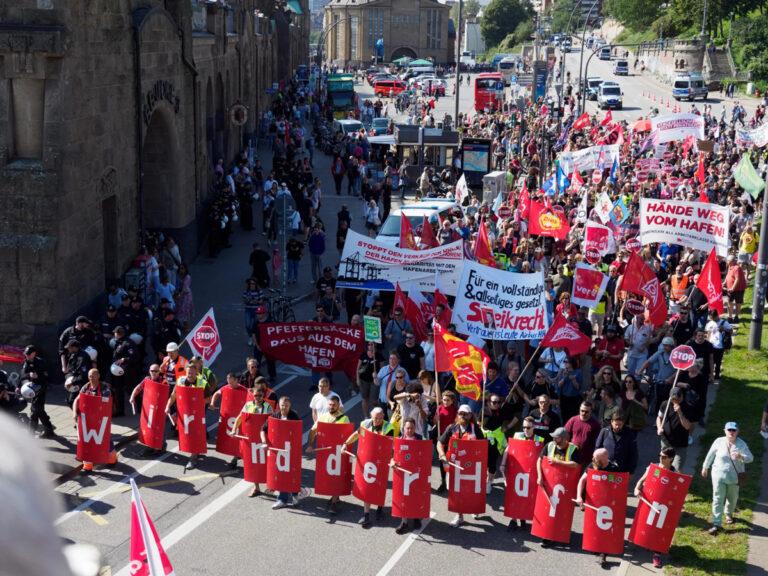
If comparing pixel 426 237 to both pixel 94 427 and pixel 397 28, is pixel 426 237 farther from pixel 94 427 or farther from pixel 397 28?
pixel 397 28

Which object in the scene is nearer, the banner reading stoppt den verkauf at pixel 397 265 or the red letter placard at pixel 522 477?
the red letter placard at pixel 522 477

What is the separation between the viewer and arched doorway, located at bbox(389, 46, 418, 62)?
15275 centimetres

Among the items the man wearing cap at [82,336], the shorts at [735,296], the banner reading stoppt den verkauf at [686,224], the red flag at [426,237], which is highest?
the banner reading stoppt den verkauf at [686,224]

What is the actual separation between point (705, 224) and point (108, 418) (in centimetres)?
1048

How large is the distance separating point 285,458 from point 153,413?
228 cm

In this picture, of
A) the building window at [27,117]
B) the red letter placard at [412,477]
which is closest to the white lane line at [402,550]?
the red letter placard at [412,477]

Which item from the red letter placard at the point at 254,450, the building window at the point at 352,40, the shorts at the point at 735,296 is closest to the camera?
the red letter placard at the point at 254,450

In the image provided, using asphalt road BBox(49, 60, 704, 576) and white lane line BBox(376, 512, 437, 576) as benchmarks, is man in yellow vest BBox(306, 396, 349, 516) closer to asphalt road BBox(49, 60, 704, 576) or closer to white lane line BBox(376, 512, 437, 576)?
asphalt road BBox(49, 60, 704, 576)

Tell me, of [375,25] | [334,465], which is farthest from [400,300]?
[375,25]

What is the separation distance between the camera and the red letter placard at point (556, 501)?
10695 mm

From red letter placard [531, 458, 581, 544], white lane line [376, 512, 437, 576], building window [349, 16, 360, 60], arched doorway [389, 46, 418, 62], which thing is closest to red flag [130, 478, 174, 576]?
white lane line [376, 512, 437, 576]

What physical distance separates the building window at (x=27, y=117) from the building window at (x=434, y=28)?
13880 cm

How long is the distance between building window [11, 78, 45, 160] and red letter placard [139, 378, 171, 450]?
540 centimetres

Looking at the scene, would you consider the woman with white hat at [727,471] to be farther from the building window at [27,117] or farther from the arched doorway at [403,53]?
the arched doorway at [403,53]
